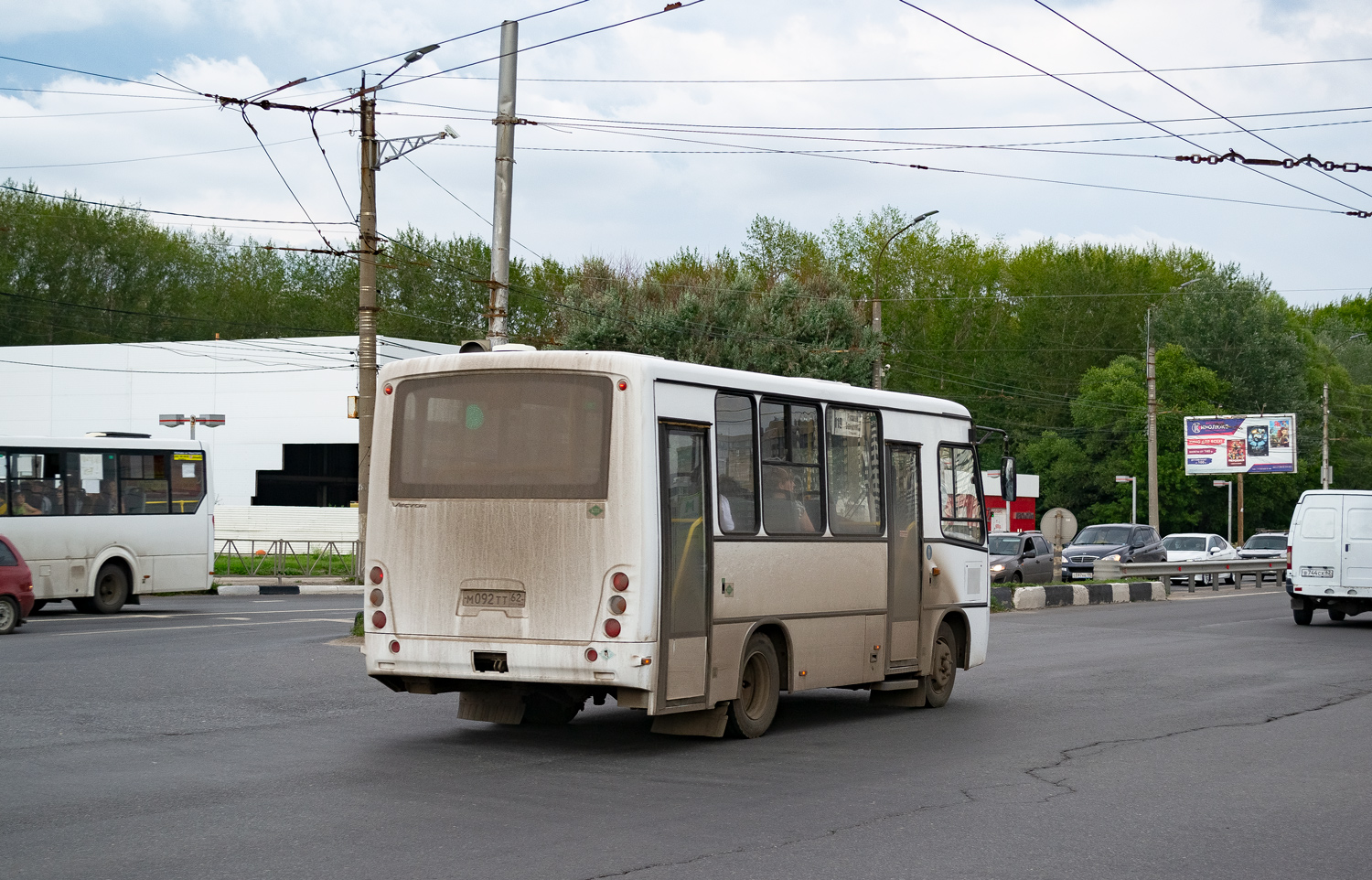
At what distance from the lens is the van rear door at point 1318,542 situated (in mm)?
25078

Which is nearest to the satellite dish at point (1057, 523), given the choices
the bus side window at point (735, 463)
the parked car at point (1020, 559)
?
the parked car at point (1020, 559)

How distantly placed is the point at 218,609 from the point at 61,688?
534 inches

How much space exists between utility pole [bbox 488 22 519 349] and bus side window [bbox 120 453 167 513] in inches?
362

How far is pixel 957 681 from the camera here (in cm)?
1584

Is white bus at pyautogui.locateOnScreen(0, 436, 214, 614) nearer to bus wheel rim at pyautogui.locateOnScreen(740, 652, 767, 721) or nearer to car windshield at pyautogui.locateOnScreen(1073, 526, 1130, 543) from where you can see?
bus wheel rim at pyautogui.locateOnScreen(740, 652, 767, 721)

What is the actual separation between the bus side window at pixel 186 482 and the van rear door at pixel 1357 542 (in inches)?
782

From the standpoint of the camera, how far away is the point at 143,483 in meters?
26.0

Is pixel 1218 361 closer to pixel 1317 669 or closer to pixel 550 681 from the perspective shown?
pixel 1317 669

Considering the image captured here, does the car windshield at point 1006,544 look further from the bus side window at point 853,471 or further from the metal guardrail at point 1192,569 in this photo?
the bus side window at point 853,471

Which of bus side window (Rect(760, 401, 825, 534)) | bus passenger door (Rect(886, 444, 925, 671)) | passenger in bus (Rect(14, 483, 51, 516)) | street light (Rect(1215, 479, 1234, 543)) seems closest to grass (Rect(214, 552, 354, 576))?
passenger in bus (Rect(14, 483, 51, 516))

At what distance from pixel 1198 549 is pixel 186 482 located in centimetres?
3288

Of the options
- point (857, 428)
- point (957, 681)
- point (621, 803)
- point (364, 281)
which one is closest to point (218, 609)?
point (364, 281)

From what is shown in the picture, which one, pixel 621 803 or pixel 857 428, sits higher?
pixel 857 428

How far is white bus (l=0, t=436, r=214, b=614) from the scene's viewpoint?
959 inches
